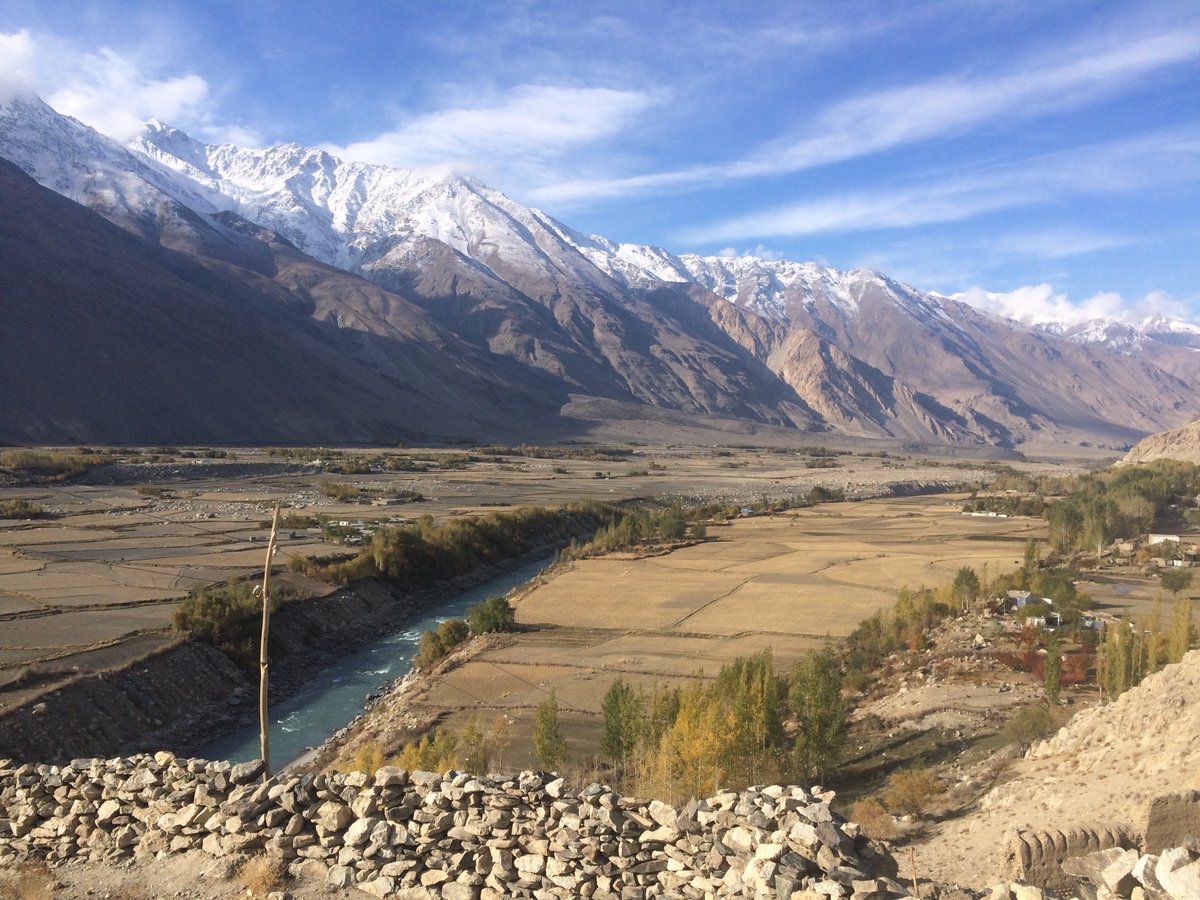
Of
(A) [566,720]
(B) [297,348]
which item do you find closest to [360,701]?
(A) [566,720]

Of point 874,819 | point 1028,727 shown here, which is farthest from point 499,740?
point 1028,727

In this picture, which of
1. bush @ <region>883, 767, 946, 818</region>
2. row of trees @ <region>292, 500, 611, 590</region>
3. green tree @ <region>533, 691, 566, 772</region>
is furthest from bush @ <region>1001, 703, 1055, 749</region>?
row of trees @ <region>292, 500, 611, 590</region>

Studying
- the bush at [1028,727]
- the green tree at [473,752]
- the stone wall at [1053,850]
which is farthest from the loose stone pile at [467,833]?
the bush at [1028,727]

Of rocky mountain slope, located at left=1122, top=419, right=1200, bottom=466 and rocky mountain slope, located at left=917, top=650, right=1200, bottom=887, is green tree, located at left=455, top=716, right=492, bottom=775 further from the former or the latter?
rocky mountain slope, located at left=1122, top=419, right=1200, bottom=466

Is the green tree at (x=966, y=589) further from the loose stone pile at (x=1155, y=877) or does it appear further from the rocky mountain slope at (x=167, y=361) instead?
the rocky mountain slope at (x=167, y=361)

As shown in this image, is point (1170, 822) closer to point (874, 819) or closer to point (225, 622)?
point (874, 819)
